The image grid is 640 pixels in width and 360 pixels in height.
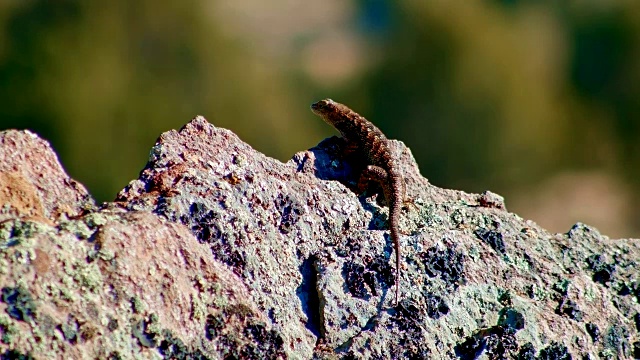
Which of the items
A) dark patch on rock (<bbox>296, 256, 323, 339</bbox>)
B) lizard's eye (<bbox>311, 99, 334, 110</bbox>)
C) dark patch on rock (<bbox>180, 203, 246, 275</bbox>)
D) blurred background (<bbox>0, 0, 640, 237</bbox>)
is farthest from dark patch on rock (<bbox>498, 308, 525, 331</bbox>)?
blurred background (<bbox>0, 0, 640, 237</bbox>)

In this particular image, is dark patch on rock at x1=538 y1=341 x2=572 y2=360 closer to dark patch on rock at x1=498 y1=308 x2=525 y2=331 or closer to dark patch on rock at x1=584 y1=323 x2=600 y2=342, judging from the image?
dark patch on rock at x1=498 y1=308 x2=525 y2=331

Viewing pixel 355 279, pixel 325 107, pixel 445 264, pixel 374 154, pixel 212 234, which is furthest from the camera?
pixel 325 107

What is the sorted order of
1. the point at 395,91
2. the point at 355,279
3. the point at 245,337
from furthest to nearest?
the point at 395,91 → the point at 355,279 → the point at 245,337

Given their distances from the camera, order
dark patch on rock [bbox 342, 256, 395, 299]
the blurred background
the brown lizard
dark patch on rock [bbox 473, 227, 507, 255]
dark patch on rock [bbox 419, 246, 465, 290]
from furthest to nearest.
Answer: the blurred background < the brown lizard < dark patch on rock [bbox 473, 227, 507, 255] < dark patch on rock [bbox 419, 246, 465, 290] < dark patch on rock [bbox 342, 256, 395, 299]

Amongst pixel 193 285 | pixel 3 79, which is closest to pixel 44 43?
pixel 3 79

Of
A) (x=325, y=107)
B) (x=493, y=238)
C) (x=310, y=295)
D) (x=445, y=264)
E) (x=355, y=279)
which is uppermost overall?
(x=325, y=107)

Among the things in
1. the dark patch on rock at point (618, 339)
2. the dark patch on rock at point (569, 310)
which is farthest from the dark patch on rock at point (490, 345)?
the dark patch on rock at point (618, 339)

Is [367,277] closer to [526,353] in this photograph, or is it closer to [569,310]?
[526,353]

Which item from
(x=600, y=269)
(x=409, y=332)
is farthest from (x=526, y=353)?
(x=600, y=269)
